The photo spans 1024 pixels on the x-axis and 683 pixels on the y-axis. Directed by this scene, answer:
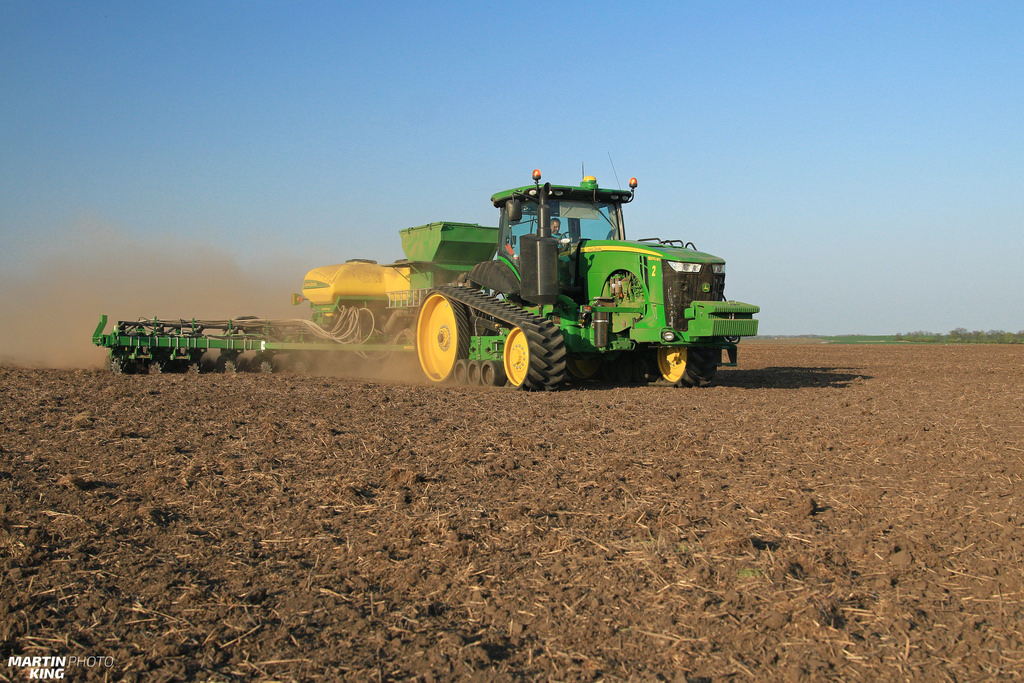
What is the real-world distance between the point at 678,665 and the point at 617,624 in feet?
1.22

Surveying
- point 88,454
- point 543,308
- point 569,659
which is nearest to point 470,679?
point 569,659

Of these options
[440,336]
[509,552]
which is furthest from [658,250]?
[509,552]

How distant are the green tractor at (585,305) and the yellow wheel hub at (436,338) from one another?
0.13 m

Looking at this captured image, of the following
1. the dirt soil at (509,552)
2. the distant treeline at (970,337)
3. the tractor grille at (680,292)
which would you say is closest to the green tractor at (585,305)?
the tractor grille at (680,292)

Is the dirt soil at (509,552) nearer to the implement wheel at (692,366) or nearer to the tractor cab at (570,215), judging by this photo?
the implement wheel at (692,366)

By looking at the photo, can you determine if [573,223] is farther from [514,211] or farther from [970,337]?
[970,337]

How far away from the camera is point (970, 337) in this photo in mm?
50438

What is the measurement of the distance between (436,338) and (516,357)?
2901 millimetres

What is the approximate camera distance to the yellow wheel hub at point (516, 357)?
1234cm

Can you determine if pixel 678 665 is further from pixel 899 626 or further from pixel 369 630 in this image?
pixel 369 630

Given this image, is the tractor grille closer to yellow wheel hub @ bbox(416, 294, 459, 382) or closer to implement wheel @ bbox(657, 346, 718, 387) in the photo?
implement wheel @ bbox(657, 346, 718, 387)

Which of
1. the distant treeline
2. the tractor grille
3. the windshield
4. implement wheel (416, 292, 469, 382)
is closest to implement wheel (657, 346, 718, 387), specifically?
the tractor grille

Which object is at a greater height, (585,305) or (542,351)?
(585,305)

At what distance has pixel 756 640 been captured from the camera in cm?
332
